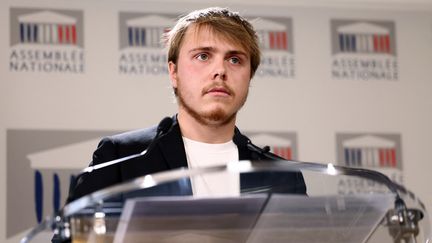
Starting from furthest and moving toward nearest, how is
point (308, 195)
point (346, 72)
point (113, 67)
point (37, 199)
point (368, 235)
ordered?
point (346, 72), point (113, 67), point (37, 199), point (368, 235), point (308, 195)

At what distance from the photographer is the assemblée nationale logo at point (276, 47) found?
3912mm

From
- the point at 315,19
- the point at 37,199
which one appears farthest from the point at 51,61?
the point at 315,19

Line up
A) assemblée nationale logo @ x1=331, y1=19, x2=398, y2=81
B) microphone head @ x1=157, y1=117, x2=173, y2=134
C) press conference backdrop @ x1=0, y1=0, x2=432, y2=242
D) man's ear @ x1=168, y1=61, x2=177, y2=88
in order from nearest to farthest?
1. microphone head @ x1=157, y1=117, x2=173, y2=134
2. man's ear @ x1=168, y1=61, x2=177, y2=88
3. press conference backdrop @ x1=0, y1=0, x2=432, y2=242
4. assemblée nationale logo @ x1=331, y1=19, x2=398, y2=81

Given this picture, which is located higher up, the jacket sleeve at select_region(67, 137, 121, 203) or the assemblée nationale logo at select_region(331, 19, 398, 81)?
the assemblée nationale logo at select_region(331, 19, 398, 81)

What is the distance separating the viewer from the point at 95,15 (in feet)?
12.4

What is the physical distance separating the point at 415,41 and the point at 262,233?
2.95 metres

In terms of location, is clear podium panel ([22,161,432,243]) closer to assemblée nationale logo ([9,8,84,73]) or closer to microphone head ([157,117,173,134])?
microphone head ([157,117,173,134])

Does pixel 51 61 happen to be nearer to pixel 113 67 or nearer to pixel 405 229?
pixel 113 67

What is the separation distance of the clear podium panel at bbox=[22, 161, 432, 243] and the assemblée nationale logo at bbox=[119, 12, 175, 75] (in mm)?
2328

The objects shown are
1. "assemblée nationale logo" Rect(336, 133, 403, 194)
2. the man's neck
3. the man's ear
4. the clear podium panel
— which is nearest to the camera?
the clear podium panel

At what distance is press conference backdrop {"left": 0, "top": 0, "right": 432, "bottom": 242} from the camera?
11.7 ft

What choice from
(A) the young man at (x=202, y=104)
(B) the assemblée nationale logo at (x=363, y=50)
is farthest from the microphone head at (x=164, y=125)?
(B) the assemblée nationale logo at (x=363, y=50)

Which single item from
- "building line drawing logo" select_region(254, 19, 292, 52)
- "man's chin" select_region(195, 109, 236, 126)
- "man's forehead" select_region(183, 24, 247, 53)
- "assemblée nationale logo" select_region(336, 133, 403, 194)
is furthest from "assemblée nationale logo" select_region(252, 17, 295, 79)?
"man's chin" select_region(195, 109, 236, 126)

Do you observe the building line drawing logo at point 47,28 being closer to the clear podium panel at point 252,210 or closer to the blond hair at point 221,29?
the blond hair at point 221,29
